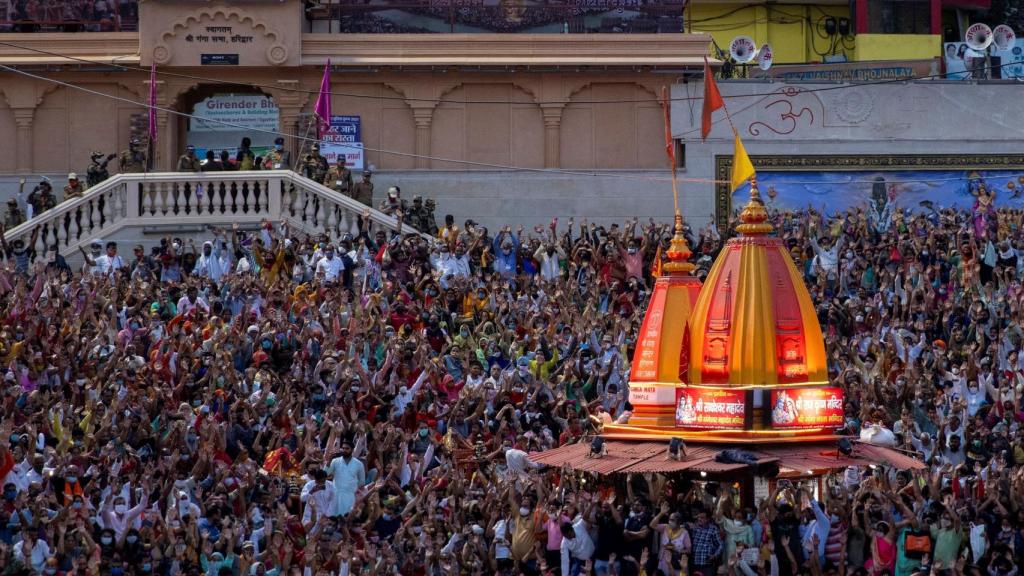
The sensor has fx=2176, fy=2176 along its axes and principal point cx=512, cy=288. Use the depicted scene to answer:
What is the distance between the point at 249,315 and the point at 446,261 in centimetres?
464

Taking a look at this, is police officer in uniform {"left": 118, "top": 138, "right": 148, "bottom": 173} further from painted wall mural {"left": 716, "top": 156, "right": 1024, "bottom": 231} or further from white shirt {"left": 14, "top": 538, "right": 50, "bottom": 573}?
white shirt {"left": 14, "top": 538, "right": 50, "bottom": 573}

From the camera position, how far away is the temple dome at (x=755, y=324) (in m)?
21.8

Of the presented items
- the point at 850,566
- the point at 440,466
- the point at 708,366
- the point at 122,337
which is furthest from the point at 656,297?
the point at 122,337

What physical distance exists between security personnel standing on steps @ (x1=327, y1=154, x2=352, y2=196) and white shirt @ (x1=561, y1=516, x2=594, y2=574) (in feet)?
55.1

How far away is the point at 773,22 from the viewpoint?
167 feet

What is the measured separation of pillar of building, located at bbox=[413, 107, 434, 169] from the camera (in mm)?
43594

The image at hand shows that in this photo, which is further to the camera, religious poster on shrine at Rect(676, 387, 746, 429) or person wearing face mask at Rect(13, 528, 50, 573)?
person wearing face mask at Rect(13, 528, 50, 573)

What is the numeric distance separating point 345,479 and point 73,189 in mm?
14776

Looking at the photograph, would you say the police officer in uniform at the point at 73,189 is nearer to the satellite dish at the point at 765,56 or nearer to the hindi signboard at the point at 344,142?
the hindi signboard at the point at 344,142

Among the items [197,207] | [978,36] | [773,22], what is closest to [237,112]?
[197,207]

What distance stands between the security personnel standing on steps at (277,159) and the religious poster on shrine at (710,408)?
1905 cm

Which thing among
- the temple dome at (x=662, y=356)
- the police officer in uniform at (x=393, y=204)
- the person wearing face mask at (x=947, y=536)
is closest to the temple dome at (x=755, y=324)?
the temple dome at (x=662, y=356)

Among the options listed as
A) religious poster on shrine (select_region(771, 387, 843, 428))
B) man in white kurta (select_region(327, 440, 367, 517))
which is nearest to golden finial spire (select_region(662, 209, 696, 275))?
religious poster on shrine (select_region(771, 387, 843, 428))

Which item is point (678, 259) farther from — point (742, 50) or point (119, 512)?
point (742, 50)
